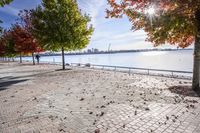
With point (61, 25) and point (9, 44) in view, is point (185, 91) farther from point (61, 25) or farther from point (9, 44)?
point (9, 44)

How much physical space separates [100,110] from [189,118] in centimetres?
346

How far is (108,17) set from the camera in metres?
11.9

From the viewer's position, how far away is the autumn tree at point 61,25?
78.0 ft

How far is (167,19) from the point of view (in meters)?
9.34

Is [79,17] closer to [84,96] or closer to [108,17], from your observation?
[108,17]

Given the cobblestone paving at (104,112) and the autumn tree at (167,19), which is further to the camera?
the autumn tree at (167,19)

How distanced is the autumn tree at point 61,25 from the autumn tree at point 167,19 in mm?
13163

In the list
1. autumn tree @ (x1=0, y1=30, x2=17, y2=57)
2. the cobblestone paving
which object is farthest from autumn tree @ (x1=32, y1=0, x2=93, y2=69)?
autumn tree @ (x1=0, y1=30, x2=17, y2=57)

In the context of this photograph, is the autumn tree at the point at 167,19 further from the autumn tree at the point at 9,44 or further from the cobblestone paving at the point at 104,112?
the autumn tree at the point at 9,44

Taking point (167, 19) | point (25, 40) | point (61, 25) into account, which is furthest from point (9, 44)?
point (167, 19)

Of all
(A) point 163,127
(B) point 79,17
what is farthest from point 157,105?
(B) point 79,17

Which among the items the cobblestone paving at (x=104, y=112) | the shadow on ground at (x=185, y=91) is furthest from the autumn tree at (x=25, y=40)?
the shadow on ground at (x=185, y=91)

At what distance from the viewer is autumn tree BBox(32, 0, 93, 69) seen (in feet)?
78.0

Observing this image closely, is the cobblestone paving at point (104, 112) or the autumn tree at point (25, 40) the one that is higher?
the autumn tree at point (25, 40)
